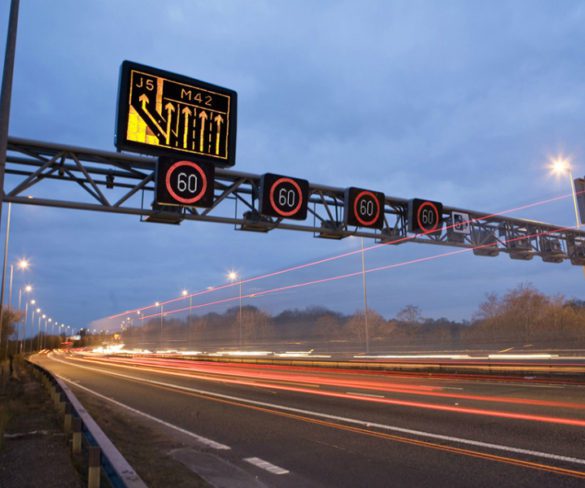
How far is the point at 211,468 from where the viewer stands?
7.07 metres

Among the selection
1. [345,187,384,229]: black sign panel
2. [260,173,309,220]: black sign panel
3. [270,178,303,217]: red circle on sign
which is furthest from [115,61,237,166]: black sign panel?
[345,187,384,229]: black sign panel

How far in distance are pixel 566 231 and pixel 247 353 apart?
2653 cm

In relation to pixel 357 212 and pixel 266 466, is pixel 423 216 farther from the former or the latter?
pixel 266 466

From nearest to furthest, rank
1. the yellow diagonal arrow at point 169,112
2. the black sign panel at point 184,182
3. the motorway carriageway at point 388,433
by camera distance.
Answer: the motorway carriageway at point 388,433 → the yellow diagonal arrow at point 169,112 → the black sign panel at point 184,182

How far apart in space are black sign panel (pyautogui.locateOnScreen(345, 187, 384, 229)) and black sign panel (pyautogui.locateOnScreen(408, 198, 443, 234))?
1.71m

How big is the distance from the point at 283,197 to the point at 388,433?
8481 millimetres

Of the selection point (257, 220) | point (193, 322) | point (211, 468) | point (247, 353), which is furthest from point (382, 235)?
point (193, 322)

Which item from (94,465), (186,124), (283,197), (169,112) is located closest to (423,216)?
(283,197)

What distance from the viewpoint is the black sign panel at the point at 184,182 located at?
12906 mm

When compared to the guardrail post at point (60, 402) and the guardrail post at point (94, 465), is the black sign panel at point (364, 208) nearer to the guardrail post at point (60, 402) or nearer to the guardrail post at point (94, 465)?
the guardrail post at point (60, 402)

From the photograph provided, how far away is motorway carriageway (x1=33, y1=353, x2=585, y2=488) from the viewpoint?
20.8ft

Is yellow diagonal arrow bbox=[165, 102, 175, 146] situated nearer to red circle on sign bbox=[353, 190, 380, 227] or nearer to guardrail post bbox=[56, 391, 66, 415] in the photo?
guardrail post bbox=[56, 391, 66, 415]

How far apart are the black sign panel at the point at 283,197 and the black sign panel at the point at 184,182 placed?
2134mm

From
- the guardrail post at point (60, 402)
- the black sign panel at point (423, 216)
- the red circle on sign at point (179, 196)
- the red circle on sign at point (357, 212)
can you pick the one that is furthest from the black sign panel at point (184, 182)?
the black sign panel at point (423, 216)
